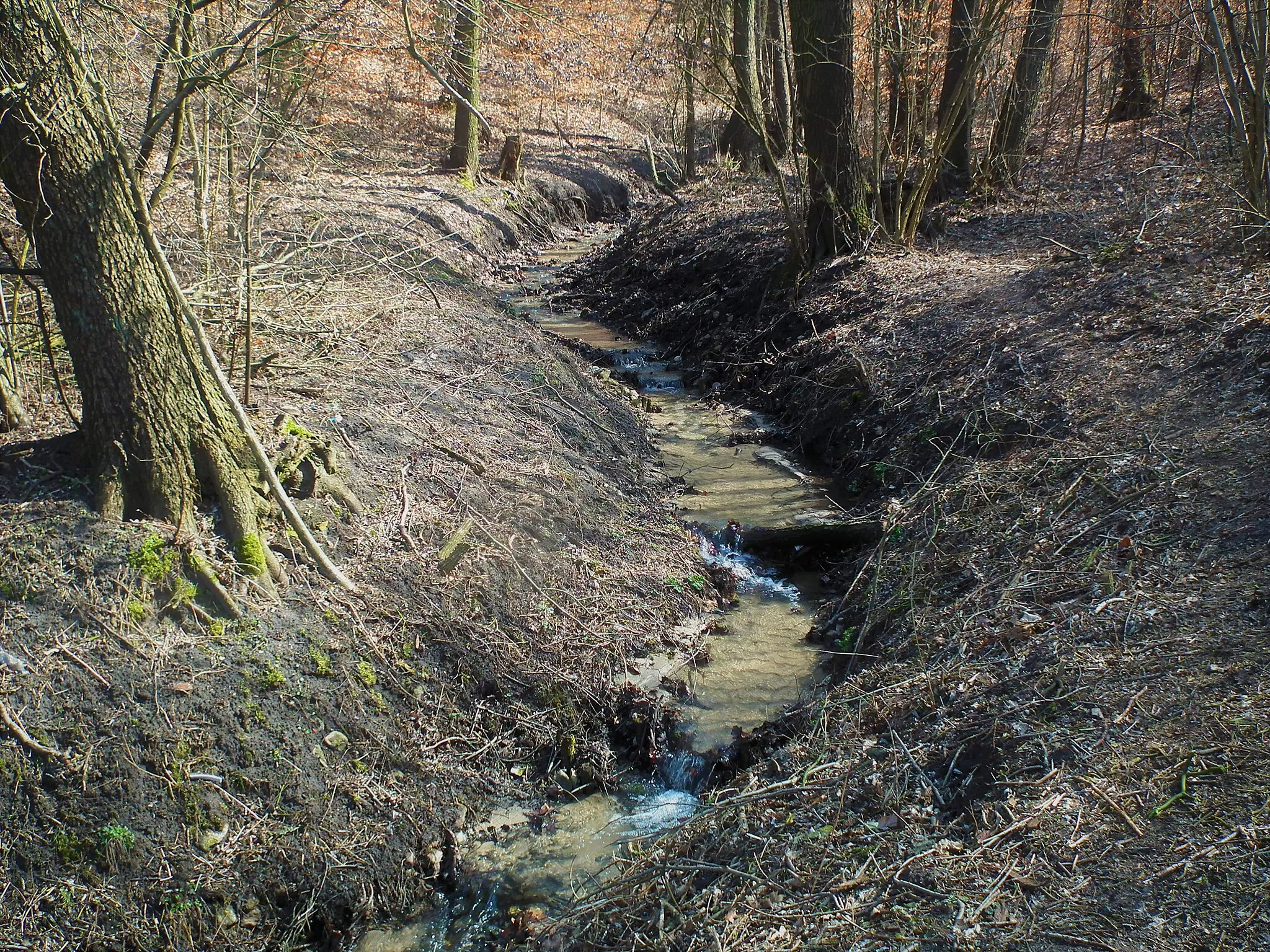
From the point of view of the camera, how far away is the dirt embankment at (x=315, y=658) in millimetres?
3982

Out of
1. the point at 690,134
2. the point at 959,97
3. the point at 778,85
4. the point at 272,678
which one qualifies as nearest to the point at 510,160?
the point at 690,134

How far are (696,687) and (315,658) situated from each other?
230cm

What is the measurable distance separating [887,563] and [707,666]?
148 cm

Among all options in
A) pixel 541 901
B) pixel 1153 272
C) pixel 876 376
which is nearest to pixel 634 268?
pixel 876 376

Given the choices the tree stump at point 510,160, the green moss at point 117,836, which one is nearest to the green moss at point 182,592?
the green moss at point 117,836

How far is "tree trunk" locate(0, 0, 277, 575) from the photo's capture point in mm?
4176

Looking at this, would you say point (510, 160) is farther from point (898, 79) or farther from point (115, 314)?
point (115, 314)

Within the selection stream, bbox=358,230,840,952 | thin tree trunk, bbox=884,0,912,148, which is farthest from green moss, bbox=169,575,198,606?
thin tree trunk, bbox=884,0,912,148

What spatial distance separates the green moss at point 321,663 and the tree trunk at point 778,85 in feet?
27.6

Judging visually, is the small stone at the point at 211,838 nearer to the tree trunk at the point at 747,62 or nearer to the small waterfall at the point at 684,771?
the small waterfall at the point at 684,771

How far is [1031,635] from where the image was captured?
4793 millimetres

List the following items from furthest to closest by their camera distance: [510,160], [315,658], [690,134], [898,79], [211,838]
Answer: [690,134], [510,160], [898,79], [315,658], [211,838]

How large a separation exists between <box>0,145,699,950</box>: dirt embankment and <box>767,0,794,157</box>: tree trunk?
6264mm

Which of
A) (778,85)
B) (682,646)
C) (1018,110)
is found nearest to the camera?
(682,646)
